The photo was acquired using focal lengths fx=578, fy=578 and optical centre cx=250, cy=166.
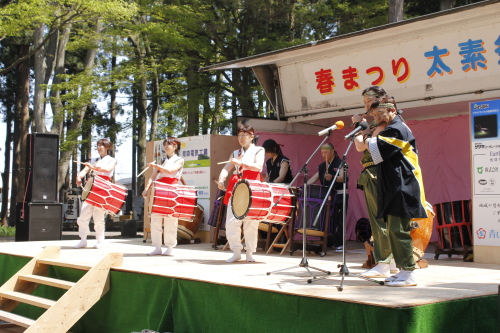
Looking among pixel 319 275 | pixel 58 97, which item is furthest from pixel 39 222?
pixel 58 97

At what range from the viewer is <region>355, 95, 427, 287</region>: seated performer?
13.4ft

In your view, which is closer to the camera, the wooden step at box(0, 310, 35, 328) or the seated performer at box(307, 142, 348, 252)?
the wooden step at box(0, 310, 35, 328)

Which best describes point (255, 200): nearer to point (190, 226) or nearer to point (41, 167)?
point (190, 226)

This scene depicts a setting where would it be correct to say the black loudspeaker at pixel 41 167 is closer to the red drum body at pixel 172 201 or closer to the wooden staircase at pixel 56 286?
the red drum body at pixel 172 201

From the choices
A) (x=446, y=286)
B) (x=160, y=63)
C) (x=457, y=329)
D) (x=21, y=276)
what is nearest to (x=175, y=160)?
(x=21, y=276)

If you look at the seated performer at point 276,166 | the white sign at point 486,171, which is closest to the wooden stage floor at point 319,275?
the white sign at point 486,171

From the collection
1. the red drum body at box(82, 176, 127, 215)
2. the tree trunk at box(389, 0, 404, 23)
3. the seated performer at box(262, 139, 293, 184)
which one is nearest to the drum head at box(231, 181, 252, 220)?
the seated performer at box(262, 139, 293, 184)

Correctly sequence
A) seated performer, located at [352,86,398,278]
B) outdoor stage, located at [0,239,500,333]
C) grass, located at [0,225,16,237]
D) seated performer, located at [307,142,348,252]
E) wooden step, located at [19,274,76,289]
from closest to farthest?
outdoor stage, located at [0,239,500,333] → seated performer, located at [352,86,398,278] → wooden step, located at [19,274,76,289] → seated performer, located at [307,142,348,252] → grass, located at [0,225,16,237]

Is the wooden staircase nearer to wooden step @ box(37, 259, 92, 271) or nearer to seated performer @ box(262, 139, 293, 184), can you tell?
wooden step @ box(37, 259, 92, 271)

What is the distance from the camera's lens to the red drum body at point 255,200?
5.75m

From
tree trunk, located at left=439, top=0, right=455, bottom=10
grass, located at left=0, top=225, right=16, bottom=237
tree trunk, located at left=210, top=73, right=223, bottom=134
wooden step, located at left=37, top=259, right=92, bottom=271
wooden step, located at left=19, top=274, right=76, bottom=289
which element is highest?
tree trunk, located at left=439, top=0, right=455, bottom=10

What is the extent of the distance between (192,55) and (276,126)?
7.69m

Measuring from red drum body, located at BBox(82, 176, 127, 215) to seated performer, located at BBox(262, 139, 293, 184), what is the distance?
2086 mm

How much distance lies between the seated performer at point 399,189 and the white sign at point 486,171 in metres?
2.59
